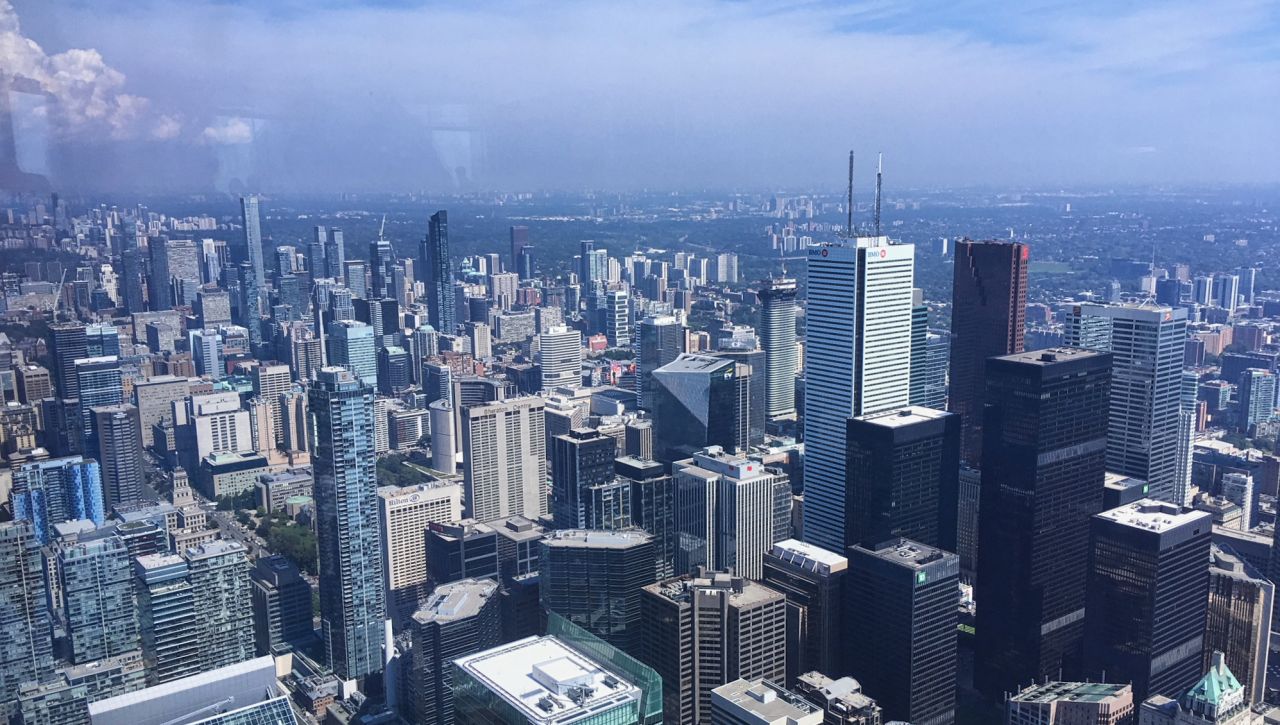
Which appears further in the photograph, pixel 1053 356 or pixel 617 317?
pixel 617 317

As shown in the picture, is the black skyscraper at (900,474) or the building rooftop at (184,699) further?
the black skyscraper at (900,474)

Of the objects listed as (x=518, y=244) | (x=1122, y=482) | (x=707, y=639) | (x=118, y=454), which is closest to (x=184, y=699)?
(x=707, y=639)

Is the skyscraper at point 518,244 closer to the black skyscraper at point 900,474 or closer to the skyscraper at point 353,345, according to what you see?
the skyscraper at point 353,345

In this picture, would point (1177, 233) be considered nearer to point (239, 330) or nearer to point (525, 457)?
point (525, 457)

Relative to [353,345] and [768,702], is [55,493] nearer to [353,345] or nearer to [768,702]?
[353,345]

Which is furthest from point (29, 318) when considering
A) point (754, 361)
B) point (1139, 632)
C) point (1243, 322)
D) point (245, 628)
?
point (1243, 322)

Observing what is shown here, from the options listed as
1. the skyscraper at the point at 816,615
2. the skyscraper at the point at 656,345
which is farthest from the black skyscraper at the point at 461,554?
the skyscraper at the point at 656,345
